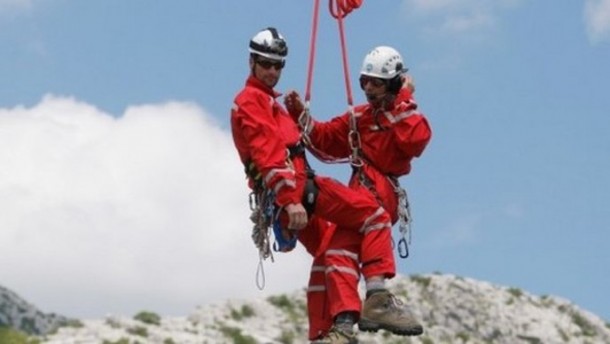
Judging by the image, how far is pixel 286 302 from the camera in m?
54.3

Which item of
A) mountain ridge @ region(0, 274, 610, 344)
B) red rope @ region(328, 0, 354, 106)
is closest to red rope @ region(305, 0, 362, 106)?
red rope @ region(328, 0, 354, 106)

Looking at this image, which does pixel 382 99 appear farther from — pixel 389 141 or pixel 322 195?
pixel 322 195

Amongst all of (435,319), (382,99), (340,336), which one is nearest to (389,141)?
(382,99)

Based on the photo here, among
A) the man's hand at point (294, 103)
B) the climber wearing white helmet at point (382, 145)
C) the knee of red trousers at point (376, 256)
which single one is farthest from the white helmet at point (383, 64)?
the knee of red trousers at point (376, 256)

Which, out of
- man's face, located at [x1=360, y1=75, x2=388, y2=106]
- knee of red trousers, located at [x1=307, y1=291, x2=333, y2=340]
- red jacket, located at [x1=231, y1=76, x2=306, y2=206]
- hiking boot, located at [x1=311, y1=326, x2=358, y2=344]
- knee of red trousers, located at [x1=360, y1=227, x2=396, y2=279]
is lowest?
hiking boot, located at [x1=311, y1=326, x2=358, y2=344]

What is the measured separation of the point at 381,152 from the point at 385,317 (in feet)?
4.76

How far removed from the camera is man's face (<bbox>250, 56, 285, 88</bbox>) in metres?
11.3

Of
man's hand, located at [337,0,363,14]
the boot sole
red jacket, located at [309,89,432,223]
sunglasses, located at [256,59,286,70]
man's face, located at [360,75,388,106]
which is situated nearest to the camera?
the boot sole

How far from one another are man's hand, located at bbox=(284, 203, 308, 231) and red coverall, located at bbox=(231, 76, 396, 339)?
7 cm

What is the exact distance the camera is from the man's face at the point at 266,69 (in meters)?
11.3

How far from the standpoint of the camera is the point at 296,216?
10.8 metres

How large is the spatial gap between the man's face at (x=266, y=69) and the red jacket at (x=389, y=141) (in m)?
0.84

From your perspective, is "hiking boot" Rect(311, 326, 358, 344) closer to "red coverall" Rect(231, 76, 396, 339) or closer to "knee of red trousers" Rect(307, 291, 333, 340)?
"red coverall" Rect(231, 76, 396, 339)

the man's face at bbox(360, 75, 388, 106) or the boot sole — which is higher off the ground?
the man's face at bbox(360, 75, 388, 106)
